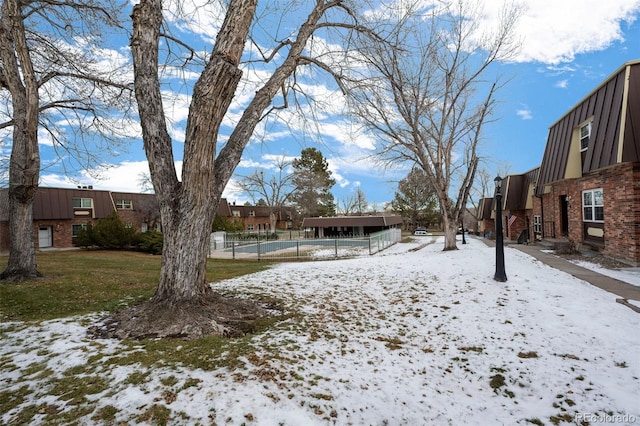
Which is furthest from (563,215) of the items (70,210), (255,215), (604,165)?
(255,215)

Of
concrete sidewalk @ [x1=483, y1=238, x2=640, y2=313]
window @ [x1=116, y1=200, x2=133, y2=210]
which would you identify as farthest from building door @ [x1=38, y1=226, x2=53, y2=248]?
concrete sidewalk @ [x1=483, y1=238, x2=640, y2=313]

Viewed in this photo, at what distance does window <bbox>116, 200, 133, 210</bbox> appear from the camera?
98.2 feet

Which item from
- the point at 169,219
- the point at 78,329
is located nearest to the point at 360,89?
the point at 169,219

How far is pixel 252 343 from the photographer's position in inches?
152

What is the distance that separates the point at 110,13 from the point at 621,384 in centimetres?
1213

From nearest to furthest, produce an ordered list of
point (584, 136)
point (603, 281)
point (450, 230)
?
point (603, 281) < point (584, 136) < point (450, 230)

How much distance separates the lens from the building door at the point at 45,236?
2416 centimetres

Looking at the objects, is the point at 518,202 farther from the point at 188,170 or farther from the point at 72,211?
the point at 72,211

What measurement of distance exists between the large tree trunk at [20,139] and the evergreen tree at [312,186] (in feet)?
101

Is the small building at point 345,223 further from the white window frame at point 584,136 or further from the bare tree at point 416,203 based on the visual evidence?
the white window frame at point 584,136

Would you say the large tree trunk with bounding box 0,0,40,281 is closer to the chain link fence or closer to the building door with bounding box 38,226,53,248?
the chain link fence

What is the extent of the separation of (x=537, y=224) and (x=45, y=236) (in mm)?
36165

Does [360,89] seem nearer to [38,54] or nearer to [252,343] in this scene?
[252,343]

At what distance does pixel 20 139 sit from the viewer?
Result: 751 cm
